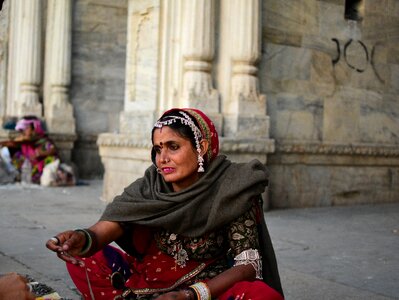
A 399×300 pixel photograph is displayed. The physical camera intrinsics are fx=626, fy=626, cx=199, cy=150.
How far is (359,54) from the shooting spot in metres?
7.96

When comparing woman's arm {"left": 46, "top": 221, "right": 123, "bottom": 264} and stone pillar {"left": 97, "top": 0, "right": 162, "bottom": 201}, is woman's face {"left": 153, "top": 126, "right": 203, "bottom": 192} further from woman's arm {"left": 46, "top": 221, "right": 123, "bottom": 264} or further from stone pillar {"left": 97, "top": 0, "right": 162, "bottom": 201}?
stone pillar {"left": 97, "top": 0, "right": 162, "bottom": 201}

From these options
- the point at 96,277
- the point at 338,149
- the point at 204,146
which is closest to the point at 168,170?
the point at 204,146

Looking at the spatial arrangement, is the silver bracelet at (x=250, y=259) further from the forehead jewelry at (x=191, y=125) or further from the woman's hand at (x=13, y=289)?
the woman's hand at (x=13, y=289)

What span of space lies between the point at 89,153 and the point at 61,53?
189cm

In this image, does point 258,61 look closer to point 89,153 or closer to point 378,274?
point 378,274

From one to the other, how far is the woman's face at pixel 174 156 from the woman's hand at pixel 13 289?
2.92 ft

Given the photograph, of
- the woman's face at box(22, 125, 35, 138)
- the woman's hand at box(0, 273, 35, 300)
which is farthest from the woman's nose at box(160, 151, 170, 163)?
the woman's face at box(22, 125, 35, 138)

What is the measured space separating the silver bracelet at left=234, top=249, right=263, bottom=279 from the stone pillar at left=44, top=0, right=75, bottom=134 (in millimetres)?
8939

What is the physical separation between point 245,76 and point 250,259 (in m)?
4.45

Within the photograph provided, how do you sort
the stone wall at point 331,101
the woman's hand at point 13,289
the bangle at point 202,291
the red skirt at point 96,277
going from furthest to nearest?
1. the stone wall at point 331,101
2. the red skirt at point 96,277
3. the bangle at point 202,291
4. the woman's hand at point 13,289

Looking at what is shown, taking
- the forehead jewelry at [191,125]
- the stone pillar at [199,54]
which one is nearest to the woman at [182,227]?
the forehead jewelry at [191,125]

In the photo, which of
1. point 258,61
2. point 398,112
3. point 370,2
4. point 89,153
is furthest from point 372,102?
point 89,153

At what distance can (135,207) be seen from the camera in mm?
2670

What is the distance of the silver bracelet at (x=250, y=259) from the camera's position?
8.15ft
